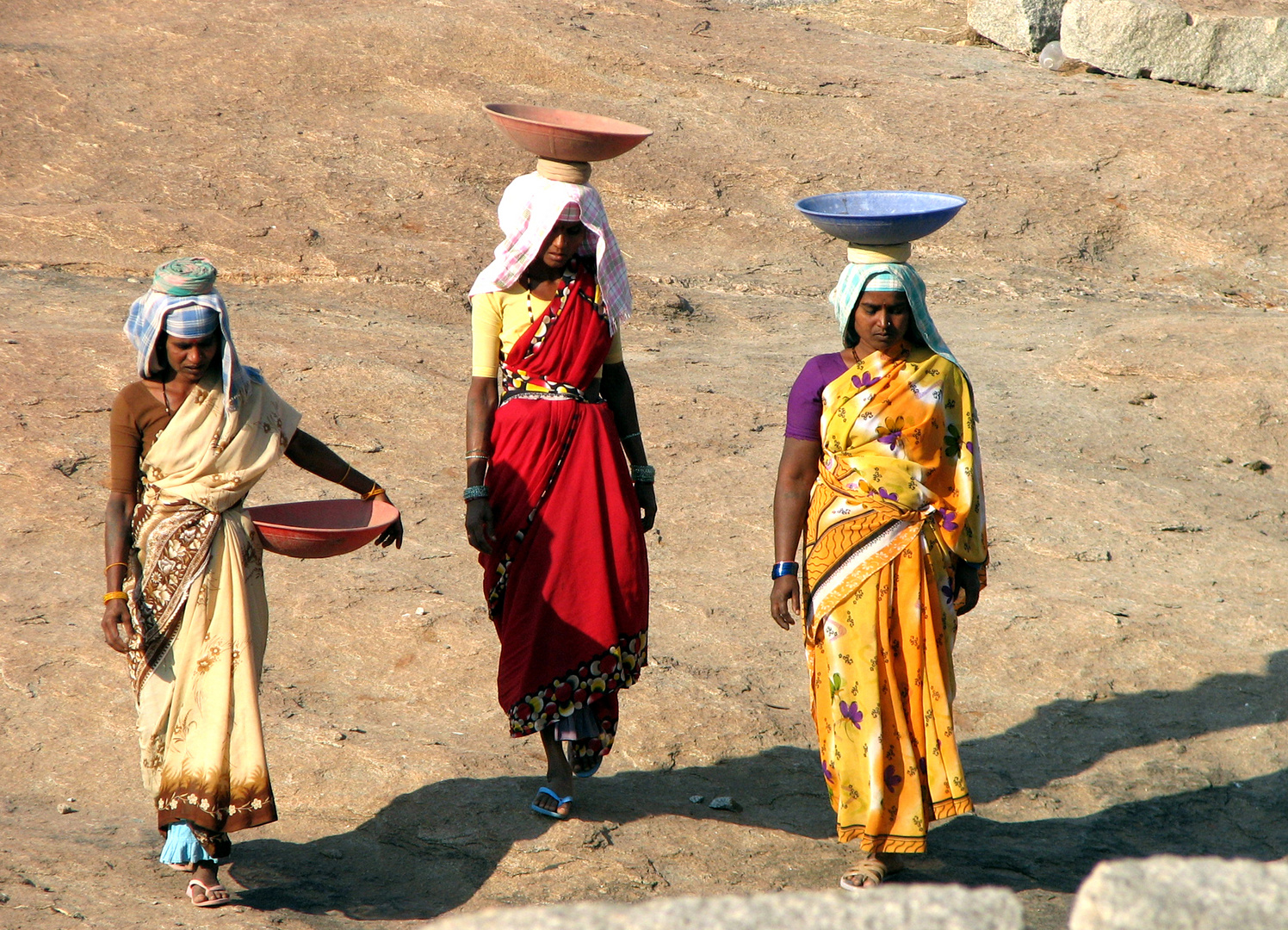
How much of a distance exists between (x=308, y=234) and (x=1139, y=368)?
6.24 meters

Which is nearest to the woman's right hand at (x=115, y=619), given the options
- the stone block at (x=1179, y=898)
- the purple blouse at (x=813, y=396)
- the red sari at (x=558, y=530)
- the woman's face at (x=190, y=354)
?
the woman's face at (x=190, y=354)

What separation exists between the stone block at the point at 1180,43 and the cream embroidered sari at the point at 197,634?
1333 centimetres

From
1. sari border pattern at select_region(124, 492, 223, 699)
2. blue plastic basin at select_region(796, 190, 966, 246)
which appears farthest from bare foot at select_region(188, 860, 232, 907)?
blue plastic basin at select_region(796, 190, 966, 246)

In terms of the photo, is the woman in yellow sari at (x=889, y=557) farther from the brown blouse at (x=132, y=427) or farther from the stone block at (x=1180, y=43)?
the stone block at (x=1180, y=43)

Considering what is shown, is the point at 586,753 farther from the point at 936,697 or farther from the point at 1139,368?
the point at 1139,368

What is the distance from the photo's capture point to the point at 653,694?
517 cm

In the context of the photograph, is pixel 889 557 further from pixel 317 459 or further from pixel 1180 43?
pixel 1180 43

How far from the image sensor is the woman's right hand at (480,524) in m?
4.18

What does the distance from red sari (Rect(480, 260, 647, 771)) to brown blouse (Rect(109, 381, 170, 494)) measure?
1.06 m

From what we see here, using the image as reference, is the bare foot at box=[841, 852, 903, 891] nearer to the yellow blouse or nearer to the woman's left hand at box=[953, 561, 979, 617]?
the woman's left hand at box=[953, 561, 979, 617]

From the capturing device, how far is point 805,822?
4469 millimetres

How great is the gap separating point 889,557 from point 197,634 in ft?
6.62

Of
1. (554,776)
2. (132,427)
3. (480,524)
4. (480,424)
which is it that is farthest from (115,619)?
(554,776)

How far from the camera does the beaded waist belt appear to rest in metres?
4.27
